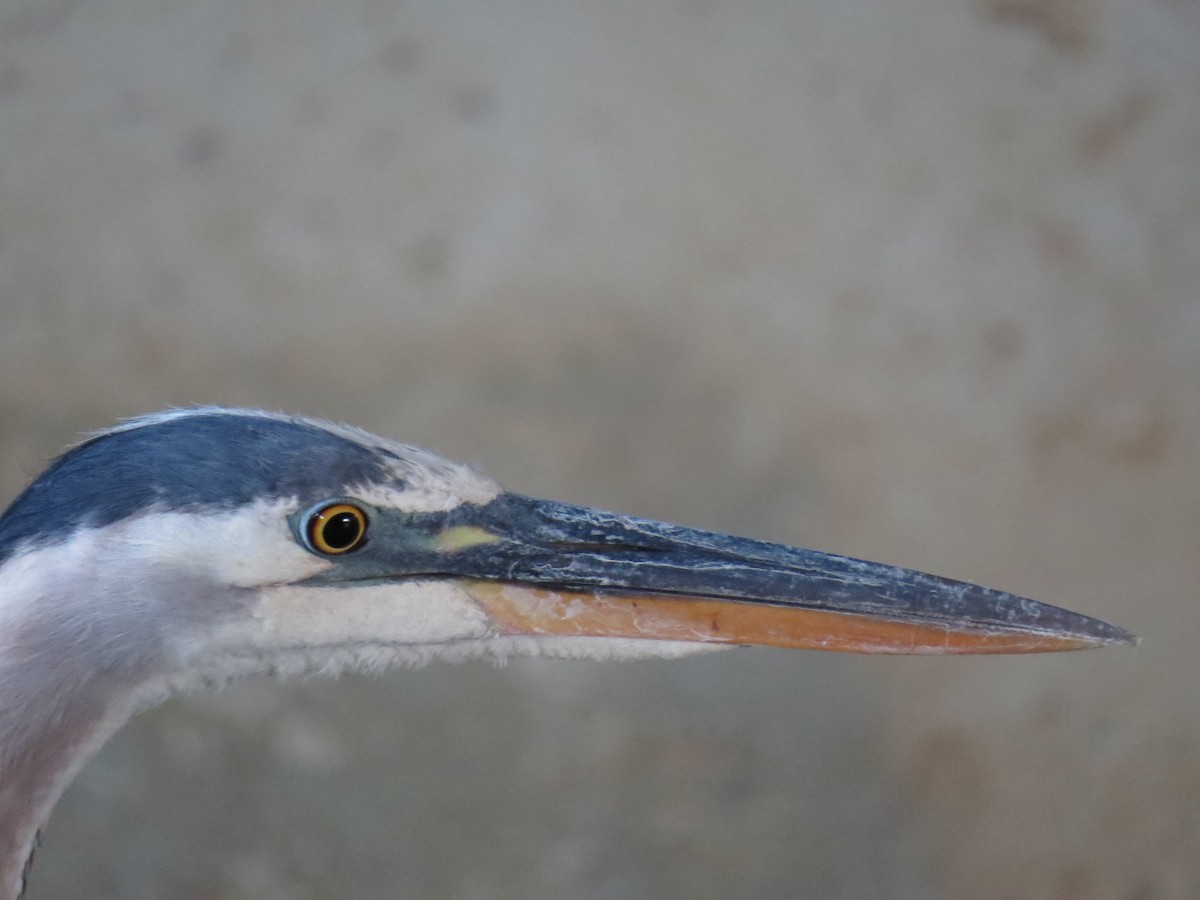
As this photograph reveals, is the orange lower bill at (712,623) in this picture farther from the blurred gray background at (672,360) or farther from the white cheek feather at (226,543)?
the blurred gray background at (672,360)

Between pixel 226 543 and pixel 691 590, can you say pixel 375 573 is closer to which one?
pixel 226 543

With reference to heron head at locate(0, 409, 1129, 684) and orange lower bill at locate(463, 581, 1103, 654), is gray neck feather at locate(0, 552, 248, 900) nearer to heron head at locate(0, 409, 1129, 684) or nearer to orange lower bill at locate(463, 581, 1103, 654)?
heron head at locate(0, 409, 1129, 684)

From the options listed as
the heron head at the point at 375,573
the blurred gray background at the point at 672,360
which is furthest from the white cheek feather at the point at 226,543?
the blurred gray background at the point at 672,360

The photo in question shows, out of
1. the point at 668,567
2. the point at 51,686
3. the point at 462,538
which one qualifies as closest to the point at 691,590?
the point at 668,567

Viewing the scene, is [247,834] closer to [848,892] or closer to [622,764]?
[622,764]

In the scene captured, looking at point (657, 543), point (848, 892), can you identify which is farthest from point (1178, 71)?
point (657, 543)

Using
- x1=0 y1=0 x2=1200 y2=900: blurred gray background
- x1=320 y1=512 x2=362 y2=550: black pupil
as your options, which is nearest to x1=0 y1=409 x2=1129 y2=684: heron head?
x1=320 y1=512 x2=362 y2=550: black pupil
